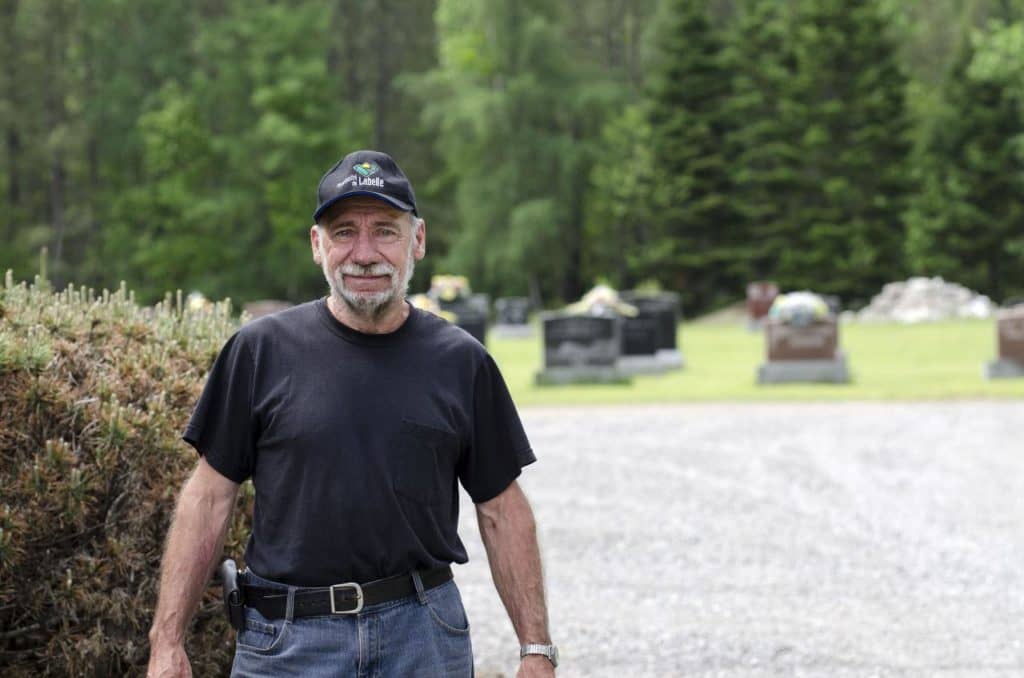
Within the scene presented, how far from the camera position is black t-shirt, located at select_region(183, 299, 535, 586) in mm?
3100

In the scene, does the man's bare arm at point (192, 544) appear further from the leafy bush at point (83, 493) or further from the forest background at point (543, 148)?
the forest background at point (543, 148)

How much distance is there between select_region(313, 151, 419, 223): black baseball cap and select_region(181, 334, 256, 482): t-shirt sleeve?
1.27 feet

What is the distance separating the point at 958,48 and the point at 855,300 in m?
10.4

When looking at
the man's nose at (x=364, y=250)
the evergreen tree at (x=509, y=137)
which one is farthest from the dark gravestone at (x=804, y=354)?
the evergreen tree at (x=509, y=137)

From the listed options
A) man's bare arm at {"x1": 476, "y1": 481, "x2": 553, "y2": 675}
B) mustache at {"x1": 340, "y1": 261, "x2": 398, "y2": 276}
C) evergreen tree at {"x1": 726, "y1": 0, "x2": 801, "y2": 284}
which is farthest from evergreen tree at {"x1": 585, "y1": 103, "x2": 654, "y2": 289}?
mustache at {"x1": 340, "y1": 261, "x2": 398, "y2": 276}

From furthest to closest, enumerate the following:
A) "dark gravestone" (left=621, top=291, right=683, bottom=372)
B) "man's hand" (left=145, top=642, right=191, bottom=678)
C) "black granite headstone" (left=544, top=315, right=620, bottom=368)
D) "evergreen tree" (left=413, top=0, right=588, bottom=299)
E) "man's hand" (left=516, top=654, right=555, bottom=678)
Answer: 1. "evergreen tree" (left=413, top=0, right=588, bottom=299)
2. "dark gravestone" (left=621, top=291, right=683, bottom=372)
3. "black granite headstone" (left=544, top=315, right=620, bottom=368)
4. "man's hand" (left=516, top=654, right=555, bottom=678)
5. "man's hand" (left=145, top=642, right=191, bottom=678)

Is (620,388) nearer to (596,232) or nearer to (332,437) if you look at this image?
(332,437)

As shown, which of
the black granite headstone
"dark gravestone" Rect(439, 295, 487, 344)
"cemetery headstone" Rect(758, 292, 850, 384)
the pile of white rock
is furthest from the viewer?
the pile of white rock

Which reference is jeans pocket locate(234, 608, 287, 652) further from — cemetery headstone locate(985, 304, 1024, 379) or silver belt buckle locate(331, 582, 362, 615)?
cemetery headstone locate(985, 304, 1024, 379)

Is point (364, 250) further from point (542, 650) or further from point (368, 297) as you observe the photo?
point (542, 650)

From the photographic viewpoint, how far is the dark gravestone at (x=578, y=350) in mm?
23094

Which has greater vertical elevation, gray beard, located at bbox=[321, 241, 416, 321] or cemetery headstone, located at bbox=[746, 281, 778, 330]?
Result: cemetery headstone, located at bbox=[746, 281, 778, 330]

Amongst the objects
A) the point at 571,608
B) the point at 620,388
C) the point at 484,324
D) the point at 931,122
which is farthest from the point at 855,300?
the point at 571,608

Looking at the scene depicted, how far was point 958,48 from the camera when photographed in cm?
5181
